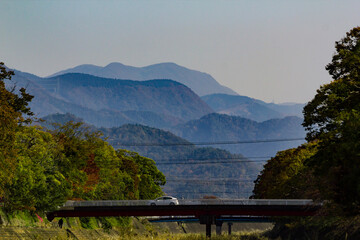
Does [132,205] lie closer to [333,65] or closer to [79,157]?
[79,157]

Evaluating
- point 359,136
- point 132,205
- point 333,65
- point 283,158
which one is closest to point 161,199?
point 132,205

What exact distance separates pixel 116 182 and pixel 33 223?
1392 inches

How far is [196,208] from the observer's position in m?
102

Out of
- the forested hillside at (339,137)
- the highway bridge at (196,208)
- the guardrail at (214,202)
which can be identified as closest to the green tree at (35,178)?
the highway bridge at (196,208)

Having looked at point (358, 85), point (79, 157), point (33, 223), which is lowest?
point (33, 223)

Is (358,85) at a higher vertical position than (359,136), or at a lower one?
higher

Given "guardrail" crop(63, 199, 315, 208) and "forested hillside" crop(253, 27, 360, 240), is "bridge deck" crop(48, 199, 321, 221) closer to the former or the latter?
"guardrail" crop(63, 199, 315, 208)

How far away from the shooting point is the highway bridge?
315 feet

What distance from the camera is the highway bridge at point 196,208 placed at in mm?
96000

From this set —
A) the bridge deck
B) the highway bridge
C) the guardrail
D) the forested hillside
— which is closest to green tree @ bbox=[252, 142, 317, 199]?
the guardrail

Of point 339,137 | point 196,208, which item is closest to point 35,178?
point 196,208

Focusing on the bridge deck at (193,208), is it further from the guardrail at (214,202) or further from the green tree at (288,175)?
the green tree at (288,175)

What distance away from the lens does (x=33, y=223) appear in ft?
286

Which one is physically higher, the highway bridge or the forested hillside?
the forested hillside
